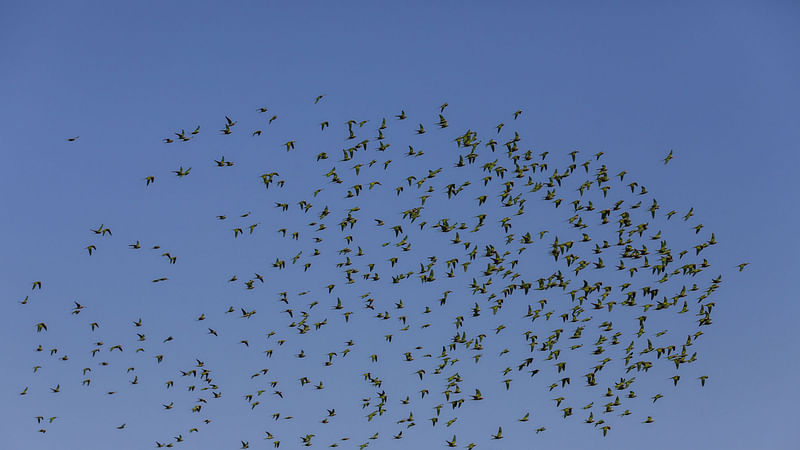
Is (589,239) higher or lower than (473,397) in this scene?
higher

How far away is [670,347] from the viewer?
109 m

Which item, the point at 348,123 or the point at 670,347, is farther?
the point at 670,347

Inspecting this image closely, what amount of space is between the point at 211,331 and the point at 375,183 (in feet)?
72.8

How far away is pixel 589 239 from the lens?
104m

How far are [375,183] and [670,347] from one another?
33.7 m

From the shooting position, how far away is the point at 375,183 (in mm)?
104062

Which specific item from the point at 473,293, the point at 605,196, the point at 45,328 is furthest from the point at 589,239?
the point at 45,328

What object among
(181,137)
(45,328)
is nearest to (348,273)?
(181,137)

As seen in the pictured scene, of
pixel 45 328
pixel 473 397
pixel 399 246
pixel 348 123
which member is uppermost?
pixel 348 123

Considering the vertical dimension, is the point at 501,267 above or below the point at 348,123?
below

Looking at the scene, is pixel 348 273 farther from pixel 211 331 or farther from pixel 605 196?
pixel 605 196

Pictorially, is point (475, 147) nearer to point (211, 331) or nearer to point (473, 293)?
point (473, 293)

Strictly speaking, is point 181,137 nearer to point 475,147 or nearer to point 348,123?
point 348,123

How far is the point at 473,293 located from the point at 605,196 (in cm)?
1546
